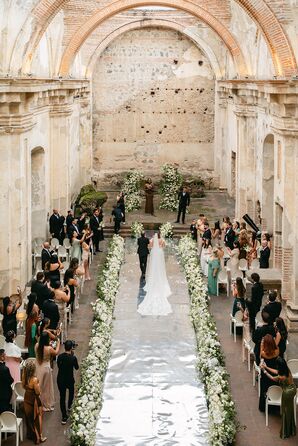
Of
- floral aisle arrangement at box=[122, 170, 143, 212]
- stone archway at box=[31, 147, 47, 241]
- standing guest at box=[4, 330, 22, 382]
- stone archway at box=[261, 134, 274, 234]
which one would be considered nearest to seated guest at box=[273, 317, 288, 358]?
standing guest at box=[4, 330, 22, 382]

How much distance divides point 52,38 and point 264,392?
14435mm

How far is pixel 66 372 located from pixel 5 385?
102cm

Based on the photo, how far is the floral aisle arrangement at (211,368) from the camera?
408 inches

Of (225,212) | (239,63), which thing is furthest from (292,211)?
(225,212)

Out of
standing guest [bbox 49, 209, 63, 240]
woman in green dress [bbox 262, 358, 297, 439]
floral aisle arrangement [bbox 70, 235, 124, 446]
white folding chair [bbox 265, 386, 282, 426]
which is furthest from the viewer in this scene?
standing guest [bbox 49, 209, 63, 240]

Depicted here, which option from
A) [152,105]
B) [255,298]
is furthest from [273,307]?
[152,105]

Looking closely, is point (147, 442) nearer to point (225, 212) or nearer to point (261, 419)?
point (261, 419)

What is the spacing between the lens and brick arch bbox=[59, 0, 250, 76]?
23828 millimetres

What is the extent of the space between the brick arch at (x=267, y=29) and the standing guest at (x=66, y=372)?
7.71m

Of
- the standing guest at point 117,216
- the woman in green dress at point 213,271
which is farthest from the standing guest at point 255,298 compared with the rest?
the standing guest at point 117,216

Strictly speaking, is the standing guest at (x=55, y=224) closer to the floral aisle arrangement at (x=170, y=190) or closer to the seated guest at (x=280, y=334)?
the floral aisle arrangement at (x=170, y=190)

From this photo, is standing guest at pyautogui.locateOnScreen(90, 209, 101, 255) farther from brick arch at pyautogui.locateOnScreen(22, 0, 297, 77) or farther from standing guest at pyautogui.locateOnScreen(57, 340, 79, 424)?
standing guest at pyautogui.locateOnScreen(57, 340, 79, 424)

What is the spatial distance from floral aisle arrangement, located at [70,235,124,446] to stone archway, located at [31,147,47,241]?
10.0 feet

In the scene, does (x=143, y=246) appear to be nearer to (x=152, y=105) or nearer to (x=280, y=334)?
(x=280, y=334)
